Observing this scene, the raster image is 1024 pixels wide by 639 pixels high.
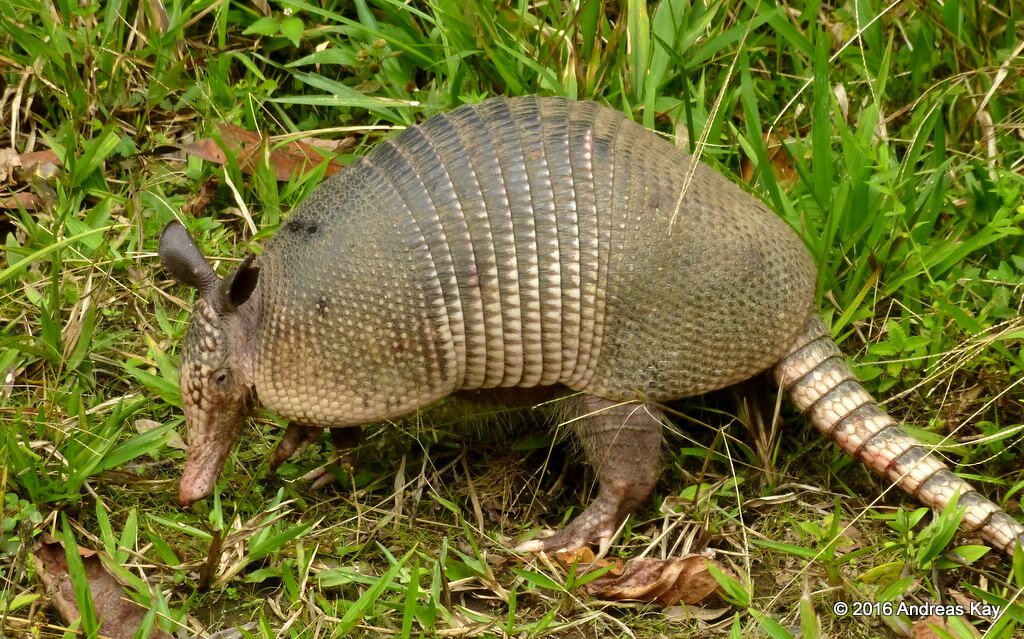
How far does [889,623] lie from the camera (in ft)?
12.0

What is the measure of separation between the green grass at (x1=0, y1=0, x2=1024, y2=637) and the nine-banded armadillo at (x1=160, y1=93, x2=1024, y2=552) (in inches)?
10.5

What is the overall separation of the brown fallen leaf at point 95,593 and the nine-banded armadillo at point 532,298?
0.42 m

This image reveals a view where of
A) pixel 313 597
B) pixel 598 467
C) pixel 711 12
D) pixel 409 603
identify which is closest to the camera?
pixel 409 603

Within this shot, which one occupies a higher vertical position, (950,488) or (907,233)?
(907,233)

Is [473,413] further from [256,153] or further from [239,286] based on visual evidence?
[256,153]

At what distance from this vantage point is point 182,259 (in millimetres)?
4031

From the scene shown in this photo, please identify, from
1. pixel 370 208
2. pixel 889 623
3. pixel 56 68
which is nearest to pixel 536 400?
pixel 370 208

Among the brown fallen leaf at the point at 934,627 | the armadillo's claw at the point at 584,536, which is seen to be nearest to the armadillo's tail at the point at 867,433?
the brown fallen leaf at the point at 934,627

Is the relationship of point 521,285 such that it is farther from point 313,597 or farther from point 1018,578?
point 1018,578

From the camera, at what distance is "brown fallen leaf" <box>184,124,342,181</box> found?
5246mm

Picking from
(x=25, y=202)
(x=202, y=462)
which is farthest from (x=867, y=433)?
(x=25, y=202)

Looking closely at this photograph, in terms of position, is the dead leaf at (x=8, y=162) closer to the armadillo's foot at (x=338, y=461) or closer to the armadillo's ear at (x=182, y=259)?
the armadillo's ear at (x=182, y=259)

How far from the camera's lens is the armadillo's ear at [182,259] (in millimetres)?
4031

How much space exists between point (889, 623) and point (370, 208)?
2.23 meters
